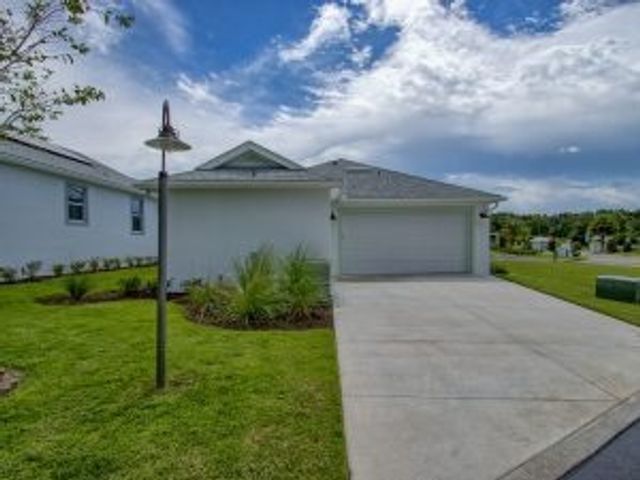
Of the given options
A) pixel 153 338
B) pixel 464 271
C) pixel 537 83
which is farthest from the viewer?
pixel 464 271

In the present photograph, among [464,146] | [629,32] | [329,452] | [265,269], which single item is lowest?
[329,452]

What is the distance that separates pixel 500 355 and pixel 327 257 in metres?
7.73

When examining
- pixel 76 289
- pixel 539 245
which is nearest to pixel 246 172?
pixel 76 289

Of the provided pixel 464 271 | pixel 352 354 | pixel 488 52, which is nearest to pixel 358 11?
pixel 488 52

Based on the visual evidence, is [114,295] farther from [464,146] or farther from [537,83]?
[464,146]

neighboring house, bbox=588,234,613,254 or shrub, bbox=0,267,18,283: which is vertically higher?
neighboring house, bbox=588,234,613,254

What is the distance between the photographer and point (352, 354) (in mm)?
7312

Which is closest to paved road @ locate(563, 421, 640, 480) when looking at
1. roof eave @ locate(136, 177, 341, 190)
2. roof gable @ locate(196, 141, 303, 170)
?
roof eave @ locate(136, 177, 341, 190)

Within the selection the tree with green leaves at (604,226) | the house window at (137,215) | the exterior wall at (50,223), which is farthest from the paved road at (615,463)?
the tree with green leaves at (604,226)

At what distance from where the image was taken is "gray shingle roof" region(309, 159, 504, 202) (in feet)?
61.4

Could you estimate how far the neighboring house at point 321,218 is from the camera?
1434cm

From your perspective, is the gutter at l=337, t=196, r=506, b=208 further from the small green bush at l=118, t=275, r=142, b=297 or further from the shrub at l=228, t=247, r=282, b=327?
the shrub at l=228, t=247, r=282, b=327

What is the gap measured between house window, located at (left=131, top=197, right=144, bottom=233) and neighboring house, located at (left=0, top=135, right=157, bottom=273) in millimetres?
47

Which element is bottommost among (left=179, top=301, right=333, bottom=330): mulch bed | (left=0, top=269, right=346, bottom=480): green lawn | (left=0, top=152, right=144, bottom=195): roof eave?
(left=0, top=269, right=346, bottom=480): green lawn
